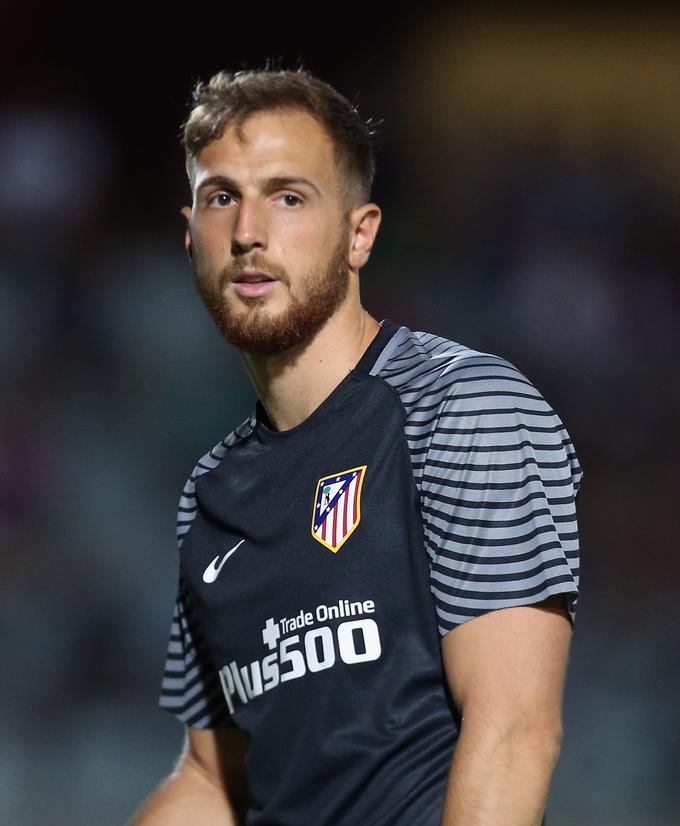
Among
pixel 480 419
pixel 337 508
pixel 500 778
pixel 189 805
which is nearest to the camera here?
pixel 500 778

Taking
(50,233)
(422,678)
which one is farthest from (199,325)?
(422,678)

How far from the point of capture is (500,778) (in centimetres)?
131

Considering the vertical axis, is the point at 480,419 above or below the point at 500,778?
above

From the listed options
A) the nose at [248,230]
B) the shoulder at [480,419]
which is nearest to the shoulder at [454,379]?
the shoulder at [480,419]

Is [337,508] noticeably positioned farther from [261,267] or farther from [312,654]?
[261,267]

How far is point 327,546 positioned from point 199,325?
2944mm

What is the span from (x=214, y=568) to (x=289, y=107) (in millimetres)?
655

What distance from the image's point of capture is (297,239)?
1.63 m

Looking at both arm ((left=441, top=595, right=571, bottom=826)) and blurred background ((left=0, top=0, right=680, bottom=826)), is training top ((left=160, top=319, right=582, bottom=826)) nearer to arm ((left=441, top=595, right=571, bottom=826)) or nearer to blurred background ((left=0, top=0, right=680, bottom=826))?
arm ((left=441, top=595, right=571, bottom=826))

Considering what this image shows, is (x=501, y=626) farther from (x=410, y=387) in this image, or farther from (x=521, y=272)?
(x=521, y=272)

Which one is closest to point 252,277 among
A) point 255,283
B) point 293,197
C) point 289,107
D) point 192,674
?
point 255,283

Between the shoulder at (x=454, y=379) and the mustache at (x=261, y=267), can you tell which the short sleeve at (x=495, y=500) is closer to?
the shoulder at (x=454, y=379)

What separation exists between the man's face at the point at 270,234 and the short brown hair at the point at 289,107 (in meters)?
0.02

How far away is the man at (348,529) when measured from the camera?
4.44ft
